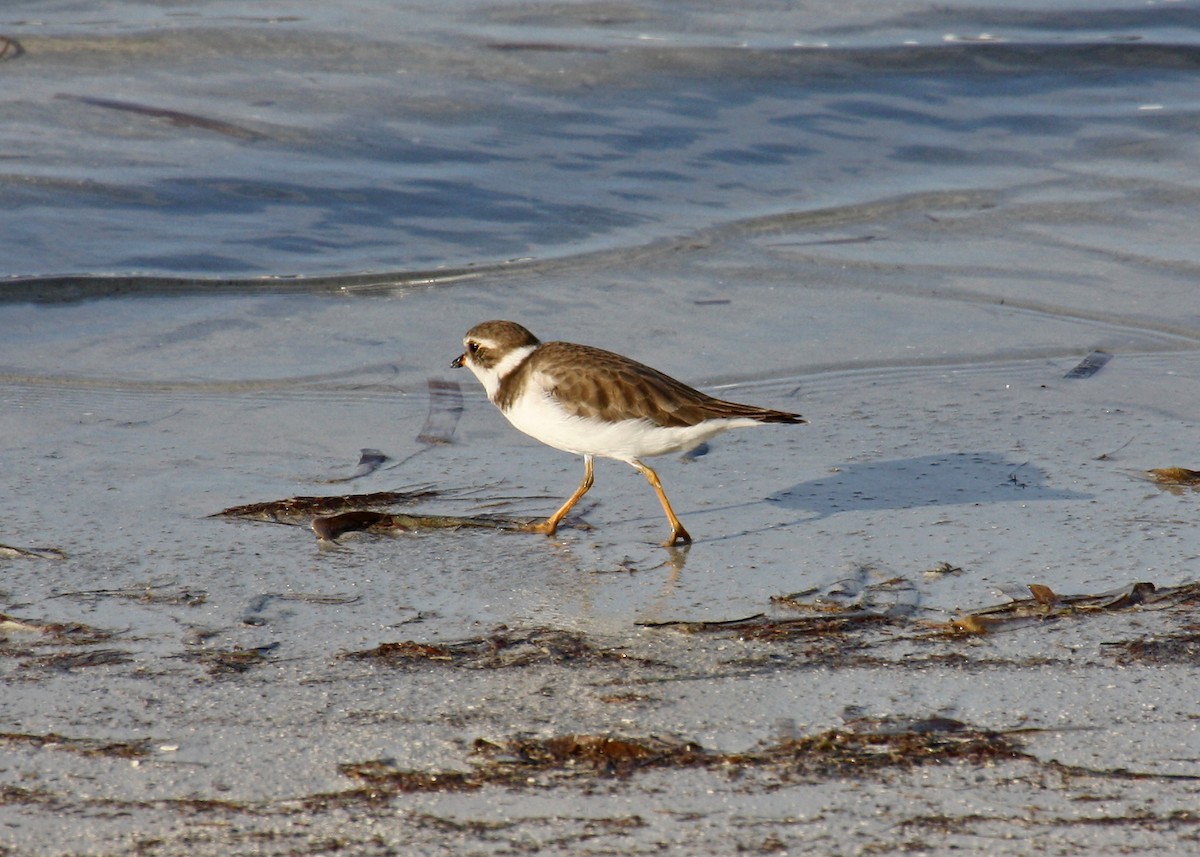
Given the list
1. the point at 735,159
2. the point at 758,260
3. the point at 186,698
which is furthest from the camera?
the point at 735,159

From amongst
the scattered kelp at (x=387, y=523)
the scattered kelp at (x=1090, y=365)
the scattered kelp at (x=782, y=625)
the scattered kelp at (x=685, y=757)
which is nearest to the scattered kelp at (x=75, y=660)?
the scattered kelp at (x=685, y=757)

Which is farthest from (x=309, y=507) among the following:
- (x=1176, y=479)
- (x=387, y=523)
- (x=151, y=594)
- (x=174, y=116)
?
(x=174, y=116)

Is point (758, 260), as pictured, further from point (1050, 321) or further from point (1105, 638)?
point (1105, 638)

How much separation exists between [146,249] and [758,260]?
3314 millimetres

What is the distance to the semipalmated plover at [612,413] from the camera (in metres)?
4.54

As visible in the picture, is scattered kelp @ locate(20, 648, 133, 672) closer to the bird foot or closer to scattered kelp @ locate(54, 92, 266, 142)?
the bird foot

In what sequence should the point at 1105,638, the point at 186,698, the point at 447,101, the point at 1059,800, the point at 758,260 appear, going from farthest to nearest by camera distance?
the point at 447,101 < the point at 758,260 < the point at 1105,638 < the point at 186,698 < the point at 1059,800

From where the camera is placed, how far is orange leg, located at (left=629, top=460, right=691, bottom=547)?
4391mm

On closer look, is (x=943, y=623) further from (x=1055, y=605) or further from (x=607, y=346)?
(x=607, y=346)

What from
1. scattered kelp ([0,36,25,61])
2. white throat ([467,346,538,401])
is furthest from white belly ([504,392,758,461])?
scattered kelp ([0,36,25,61])

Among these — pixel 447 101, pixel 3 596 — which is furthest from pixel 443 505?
pixel 447 101

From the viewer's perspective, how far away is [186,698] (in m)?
3.23

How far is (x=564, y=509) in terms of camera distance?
461 centimetres

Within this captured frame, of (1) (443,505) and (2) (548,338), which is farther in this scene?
(2) (548,338)
